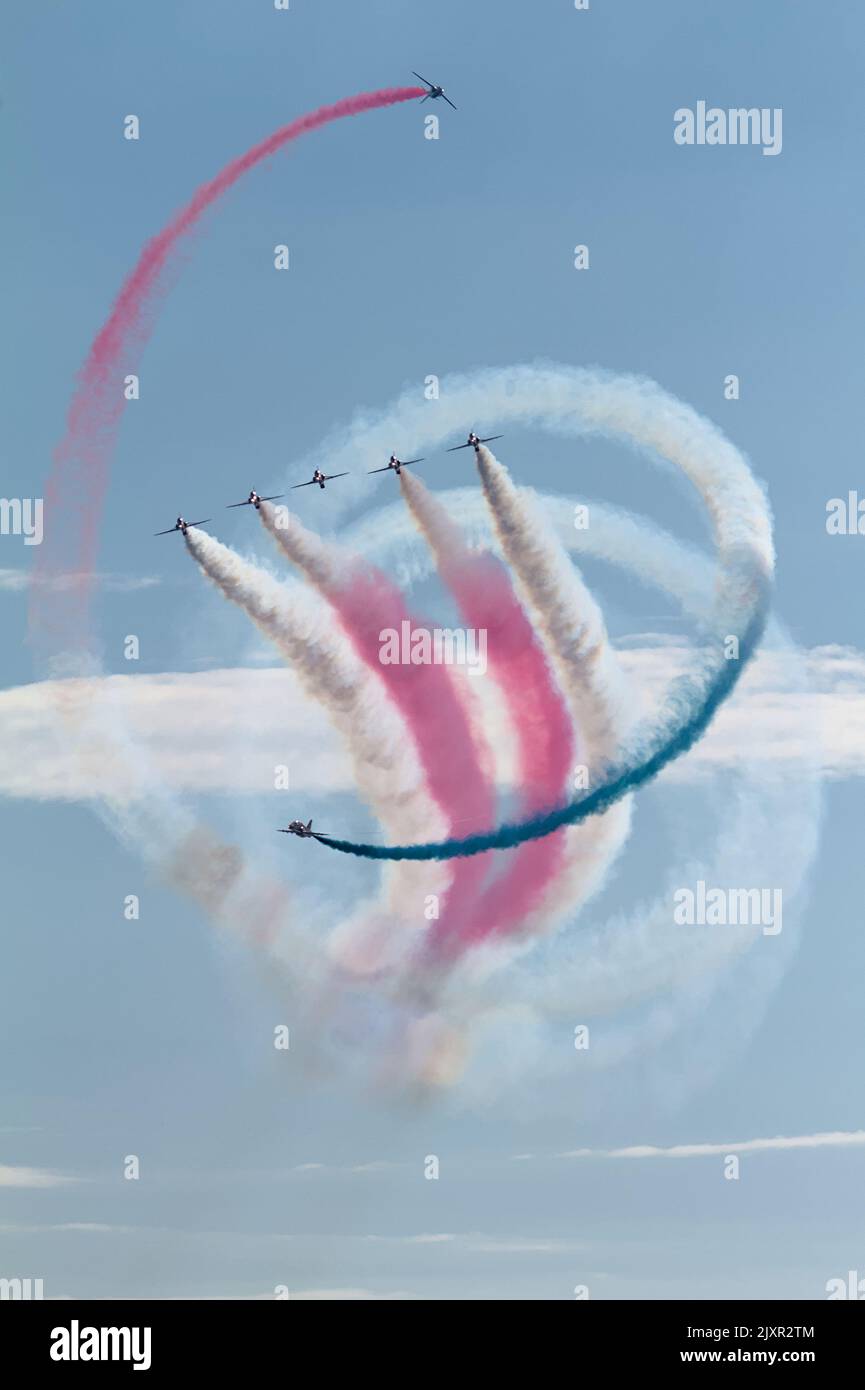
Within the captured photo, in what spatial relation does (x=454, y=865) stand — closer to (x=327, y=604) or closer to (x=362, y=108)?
(x=327, y=604)

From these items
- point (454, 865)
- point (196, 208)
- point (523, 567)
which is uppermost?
point (196, 208)

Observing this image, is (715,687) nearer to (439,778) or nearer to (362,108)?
(439,778)

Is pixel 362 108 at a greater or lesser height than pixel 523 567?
greater

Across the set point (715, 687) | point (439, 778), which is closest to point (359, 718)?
point (439, 778)
